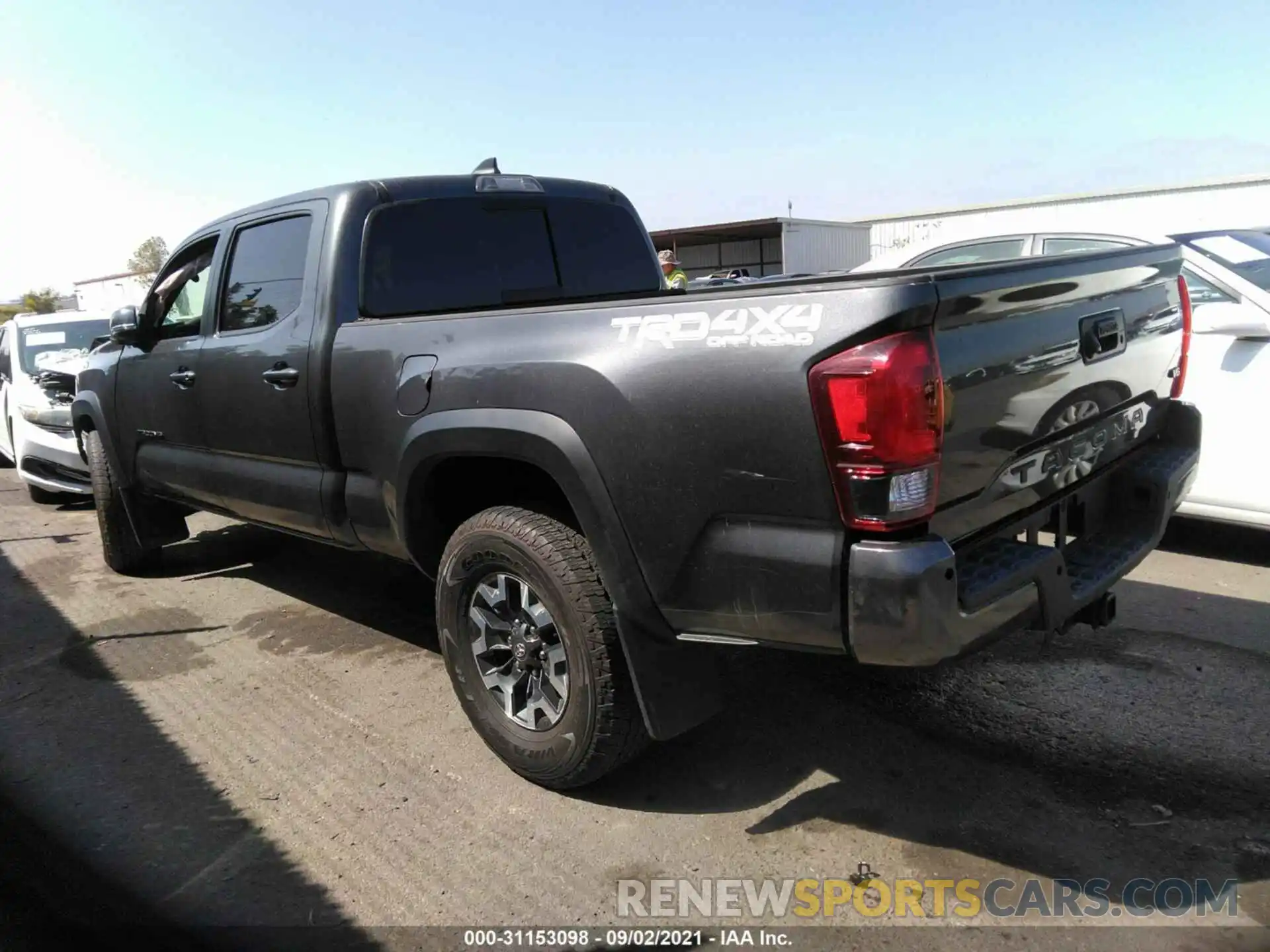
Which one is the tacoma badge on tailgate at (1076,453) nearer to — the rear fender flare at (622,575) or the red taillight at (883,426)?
the red taillight at (883,426)

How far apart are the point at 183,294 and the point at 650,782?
3.56 m

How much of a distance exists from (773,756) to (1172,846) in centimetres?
122

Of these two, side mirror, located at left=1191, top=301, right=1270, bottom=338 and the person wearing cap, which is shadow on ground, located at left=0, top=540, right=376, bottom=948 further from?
the person wearing cap

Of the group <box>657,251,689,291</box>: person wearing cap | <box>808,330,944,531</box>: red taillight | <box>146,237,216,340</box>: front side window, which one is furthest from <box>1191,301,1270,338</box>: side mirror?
<box>146,237,216,340</box>: front side window

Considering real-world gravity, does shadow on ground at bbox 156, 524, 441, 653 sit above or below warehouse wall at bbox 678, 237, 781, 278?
below

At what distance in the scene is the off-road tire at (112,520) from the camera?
5.67m

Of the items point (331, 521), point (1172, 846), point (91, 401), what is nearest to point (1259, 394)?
point (1172, 846)

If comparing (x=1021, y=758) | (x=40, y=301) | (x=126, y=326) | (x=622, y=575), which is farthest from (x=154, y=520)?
(x=40, y=301)

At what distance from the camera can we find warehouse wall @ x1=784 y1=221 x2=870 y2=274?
2998cm

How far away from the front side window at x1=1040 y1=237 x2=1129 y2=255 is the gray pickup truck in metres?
2.09

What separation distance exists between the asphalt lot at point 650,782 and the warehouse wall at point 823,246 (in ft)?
85.6

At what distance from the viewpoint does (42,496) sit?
8.79 meters

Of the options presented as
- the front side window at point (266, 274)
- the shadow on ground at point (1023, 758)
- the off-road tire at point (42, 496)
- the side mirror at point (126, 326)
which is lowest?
the off-road tire at point (42, 496)

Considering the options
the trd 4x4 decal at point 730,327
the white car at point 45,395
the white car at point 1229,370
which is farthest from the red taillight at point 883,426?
the white car at point 45,395
